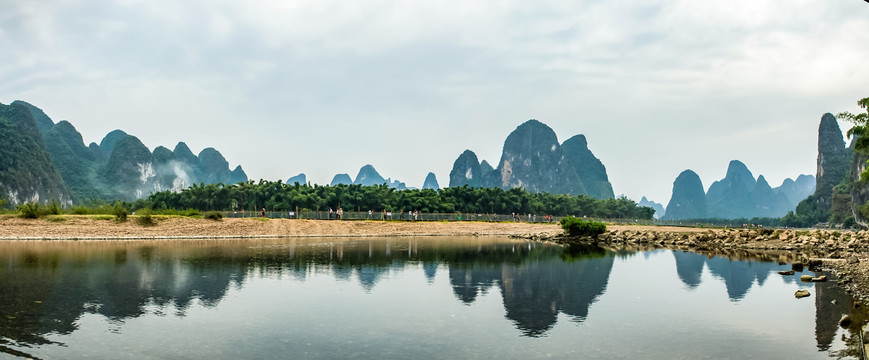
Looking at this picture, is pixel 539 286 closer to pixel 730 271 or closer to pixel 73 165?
pixel 730 271

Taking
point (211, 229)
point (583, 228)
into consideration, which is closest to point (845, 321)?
point (583, 228)

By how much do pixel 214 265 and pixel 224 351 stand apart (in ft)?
51.3

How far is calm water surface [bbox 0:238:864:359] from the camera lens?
11.7 meters

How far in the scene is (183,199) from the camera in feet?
267

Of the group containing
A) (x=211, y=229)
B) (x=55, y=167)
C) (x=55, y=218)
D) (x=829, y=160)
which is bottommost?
(x=211, y=229)

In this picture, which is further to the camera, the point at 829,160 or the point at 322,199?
the point at 829,160

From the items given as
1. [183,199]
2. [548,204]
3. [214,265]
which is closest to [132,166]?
[183,199]

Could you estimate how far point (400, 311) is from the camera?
52.2ft

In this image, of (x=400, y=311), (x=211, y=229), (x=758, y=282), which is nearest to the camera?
(x=400, y=311)

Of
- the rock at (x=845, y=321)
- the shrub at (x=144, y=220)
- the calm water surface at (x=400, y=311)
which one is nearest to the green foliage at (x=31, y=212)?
the shrub at (x=144, y=220)

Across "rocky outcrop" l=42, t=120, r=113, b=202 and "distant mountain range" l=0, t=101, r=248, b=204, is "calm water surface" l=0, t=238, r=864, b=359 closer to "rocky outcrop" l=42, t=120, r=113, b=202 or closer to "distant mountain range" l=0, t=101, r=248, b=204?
"distant mountain range" l=0, t=101, r=248, b=204

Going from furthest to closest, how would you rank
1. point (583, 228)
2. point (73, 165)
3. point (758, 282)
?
point (73, 165) < point (583, 228) < point (758, 282)

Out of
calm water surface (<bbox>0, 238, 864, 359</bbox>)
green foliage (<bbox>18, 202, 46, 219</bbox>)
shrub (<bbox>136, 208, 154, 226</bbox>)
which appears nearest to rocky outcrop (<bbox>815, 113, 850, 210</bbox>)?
calm water surface (<bbox>0, 238, 864, 359</bbox>)

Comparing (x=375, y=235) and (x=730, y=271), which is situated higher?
(x=375, y=235)
